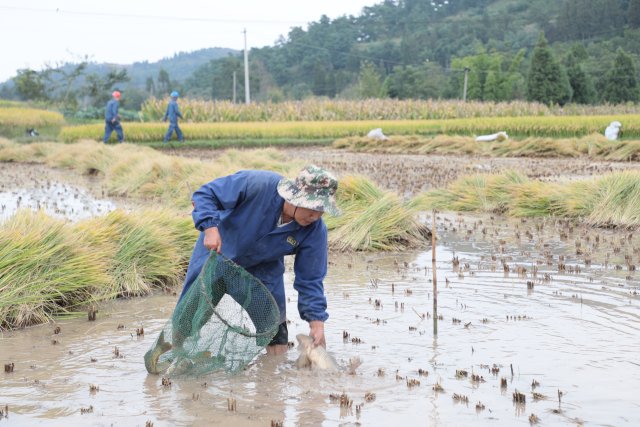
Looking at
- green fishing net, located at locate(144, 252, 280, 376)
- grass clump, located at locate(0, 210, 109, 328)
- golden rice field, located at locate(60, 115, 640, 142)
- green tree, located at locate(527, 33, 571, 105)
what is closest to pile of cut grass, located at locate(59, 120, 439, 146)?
golden rice field, located at locate(60, 115, 640, 142)

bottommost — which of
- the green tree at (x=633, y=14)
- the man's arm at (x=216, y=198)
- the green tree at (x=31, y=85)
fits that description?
the man's arm at (x=216, y=198)

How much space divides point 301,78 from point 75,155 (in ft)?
264

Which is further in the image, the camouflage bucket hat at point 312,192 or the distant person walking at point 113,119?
the distant person walking at point 113,119

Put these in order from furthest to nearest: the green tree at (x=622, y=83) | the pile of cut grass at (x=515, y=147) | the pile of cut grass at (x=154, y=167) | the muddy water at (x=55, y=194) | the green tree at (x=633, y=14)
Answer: the green tree at (x=633, y=14)
the green tree at (x=622, y=83)
the pile of cut grass at (x=515, y=147)
the pile of cut grass at (x=154, y=167)
the muddy water at (x=55, y=194)

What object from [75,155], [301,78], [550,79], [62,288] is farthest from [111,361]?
[301,78]

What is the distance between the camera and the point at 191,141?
25.1 m

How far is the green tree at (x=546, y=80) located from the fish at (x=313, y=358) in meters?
45.3

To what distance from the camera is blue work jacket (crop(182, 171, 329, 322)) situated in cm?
412

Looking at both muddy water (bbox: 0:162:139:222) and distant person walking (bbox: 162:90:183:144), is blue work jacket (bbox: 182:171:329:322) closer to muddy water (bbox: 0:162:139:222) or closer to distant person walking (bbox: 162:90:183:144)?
muddy water (bbox: 0:162:139:222)

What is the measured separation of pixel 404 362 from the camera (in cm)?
473

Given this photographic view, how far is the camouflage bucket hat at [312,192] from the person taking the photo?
3971 mm

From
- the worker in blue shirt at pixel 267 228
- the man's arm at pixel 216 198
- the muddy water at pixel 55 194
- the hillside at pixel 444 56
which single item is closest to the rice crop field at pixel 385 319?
the worker in blue shirt at pixel 267 228

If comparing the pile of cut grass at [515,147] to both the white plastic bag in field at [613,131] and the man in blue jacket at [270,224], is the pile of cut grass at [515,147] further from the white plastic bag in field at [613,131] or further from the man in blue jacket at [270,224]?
the man in blue jacket at [270,224]

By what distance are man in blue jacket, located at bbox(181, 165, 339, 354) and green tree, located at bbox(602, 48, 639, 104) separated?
4936 cm
